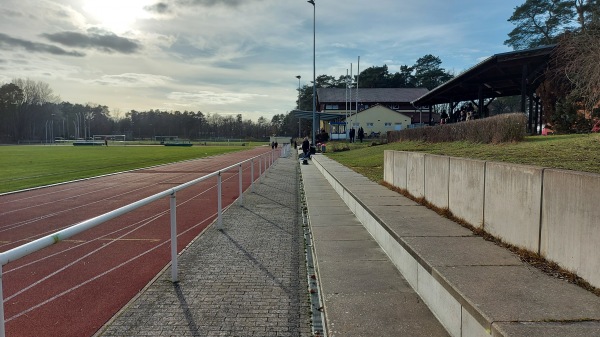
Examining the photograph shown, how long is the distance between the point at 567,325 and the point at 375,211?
4.36 metres

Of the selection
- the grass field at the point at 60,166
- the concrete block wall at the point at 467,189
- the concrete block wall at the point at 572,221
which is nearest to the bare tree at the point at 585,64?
the concrete block wall at the point at 467,189

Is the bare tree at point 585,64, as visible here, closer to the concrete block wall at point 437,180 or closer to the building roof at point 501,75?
the building roof at point 501,75

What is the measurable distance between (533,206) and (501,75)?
63.5 feet

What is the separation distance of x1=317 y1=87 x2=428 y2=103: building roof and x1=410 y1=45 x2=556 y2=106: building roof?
4995 cm

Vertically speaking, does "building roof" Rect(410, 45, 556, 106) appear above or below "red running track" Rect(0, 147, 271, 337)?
above

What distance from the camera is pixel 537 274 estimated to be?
367 cm

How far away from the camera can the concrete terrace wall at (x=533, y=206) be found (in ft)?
11.0

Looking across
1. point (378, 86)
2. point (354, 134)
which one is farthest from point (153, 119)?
point (354, 134)

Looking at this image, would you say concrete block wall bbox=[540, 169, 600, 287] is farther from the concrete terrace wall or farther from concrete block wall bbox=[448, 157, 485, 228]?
concrete block wall bbox=[448, 157, 485, 228]

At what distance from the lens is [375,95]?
8106 cm

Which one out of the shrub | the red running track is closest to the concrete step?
the red running track

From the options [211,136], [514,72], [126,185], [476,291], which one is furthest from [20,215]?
[211,136]

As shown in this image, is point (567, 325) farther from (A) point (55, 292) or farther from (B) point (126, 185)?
(B) point (126, 185)

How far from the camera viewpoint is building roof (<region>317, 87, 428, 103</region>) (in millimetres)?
79250
